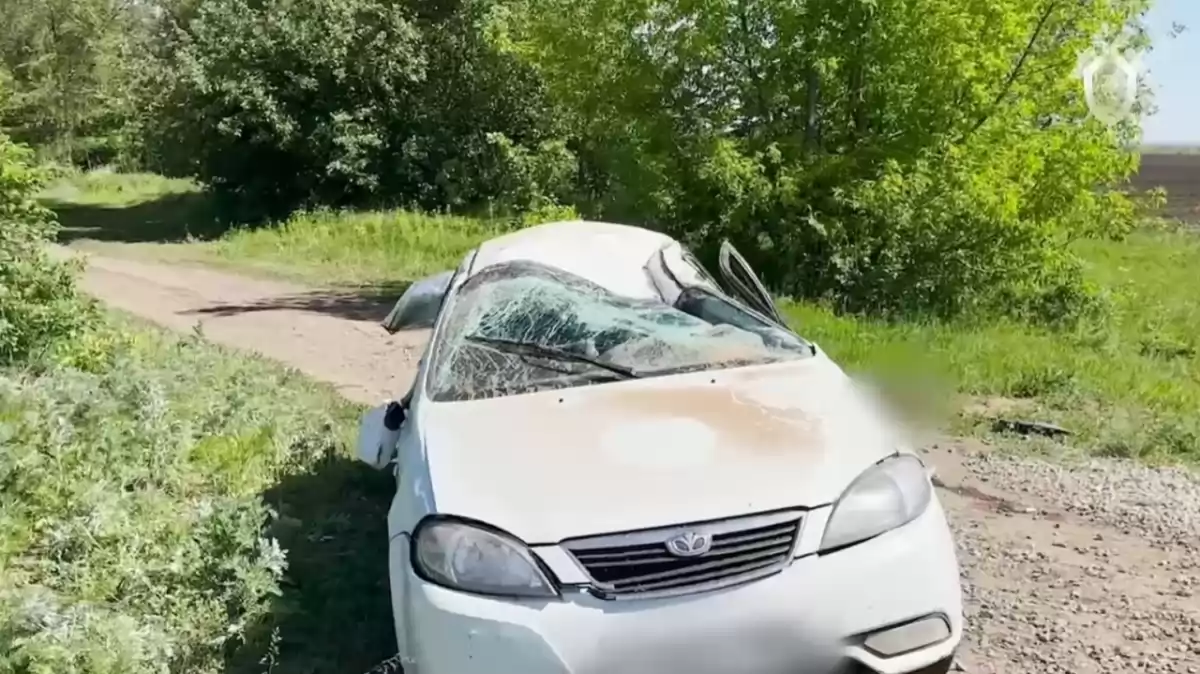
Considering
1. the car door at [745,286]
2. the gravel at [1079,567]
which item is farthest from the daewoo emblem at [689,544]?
the car door at [745,286]

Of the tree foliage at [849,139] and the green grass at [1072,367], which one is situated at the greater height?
the tree foliage at [849,139]

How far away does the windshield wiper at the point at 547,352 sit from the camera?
155 inches

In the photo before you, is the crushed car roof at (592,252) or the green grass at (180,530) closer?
the green grass at (180,530)

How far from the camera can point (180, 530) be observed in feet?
16.4

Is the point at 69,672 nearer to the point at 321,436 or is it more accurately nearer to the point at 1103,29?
the point at 321,436

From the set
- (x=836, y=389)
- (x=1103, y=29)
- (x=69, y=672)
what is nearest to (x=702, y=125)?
(x=1103, y=29)

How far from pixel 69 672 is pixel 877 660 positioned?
2.57 meters

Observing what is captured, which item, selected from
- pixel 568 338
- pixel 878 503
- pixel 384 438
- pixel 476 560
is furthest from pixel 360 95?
pixel 878 503

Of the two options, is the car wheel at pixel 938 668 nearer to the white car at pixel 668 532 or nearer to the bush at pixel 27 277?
the white car at pixel 668 532

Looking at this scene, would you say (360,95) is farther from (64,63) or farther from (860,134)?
(64,63)

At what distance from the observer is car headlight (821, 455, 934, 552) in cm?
307

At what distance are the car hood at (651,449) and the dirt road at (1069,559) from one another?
114cm

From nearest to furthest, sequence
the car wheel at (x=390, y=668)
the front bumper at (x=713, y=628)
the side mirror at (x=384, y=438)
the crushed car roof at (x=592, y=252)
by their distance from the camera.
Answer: the front bumper at (x=713, y=628) < the car wheel at (x=390, y=668) < the side mirror at (x=384, y=438) < the crushed car roof at (x=592, y=252)

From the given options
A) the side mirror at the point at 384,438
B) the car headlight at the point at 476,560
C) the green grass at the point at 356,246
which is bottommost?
the green grass at the point at 356,246
